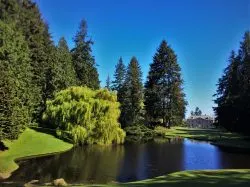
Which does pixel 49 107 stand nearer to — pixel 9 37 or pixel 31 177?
pixel 9 37

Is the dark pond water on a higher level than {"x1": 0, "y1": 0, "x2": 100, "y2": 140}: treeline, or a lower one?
lower

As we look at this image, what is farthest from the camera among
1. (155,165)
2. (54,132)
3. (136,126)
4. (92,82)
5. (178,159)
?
(92,82)

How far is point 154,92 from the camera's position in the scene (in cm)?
7856

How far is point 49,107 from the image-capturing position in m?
51.2

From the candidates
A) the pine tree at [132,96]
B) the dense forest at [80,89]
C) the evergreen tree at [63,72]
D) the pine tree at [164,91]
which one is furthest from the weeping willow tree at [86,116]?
the pine tree at [164,91]

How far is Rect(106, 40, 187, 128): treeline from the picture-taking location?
72.6 m

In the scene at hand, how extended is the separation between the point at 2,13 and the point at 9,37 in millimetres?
6964

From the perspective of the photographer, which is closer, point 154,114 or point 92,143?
point 92,143

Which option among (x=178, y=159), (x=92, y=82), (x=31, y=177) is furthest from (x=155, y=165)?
(x=92, y=82)

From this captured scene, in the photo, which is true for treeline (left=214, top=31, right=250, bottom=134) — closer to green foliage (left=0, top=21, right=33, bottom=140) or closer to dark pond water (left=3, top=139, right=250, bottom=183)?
dark pond water (left=3, top=139, right=250, bottom=183)

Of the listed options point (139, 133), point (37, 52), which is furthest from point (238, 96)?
point (37, 52)

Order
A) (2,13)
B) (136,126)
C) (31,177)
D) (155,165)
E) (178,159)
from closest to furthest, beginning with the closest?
(31,177) → (155,165) → (178,159) → (2,13) → (136,126)

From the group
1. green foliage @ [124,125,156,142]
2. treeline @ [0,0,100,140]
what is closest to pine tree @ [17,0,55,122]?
treeline @ [0,0,100,140]

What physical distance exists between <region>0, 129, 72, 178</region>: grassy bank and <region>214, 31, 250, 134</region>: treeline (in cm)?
2911
